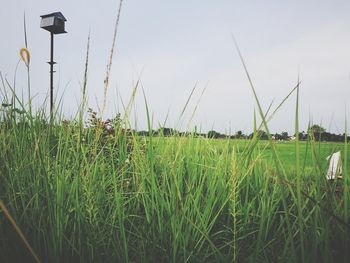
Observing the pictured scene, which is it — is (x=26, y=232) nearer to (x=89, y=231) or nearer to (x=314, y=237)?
(x=89, y=231)

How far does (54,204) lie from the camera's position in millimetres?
1230

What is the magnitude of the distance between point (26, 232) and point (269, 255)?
975 millimetres

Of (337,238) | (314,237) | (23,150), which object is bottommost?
(337,238)

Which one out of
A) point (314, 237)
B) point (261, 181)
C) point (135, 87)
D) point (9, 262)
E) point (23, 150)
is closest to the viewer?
point (314, 237)

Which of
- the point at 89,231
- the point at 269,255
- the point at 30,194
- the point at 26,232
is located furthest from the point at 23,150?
the point at 269,255

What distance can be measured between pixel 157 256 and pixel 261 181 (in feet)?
3.01

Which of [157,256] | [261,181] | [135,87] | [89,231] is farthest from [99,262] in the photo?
[261,181]

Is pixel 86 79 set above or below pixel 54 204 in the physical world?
above

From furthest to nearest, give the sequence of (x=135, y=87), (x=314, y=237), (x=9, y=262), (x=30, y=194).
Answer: (x=135, y=87), (x=30, y=194), (x=9, y=262), (x=314, y=237)

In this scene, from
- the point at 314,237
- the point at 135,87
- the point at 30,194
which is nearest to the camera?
the point at 314,237

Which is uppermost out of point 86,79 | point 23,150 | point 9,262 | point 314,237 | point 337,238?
point 86,79

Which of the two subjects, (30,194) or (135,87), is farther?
(135,87)

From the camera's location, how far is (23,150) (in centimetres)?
177

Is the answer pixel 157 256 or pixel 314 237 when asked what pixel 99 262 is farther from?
pixel 314 237
